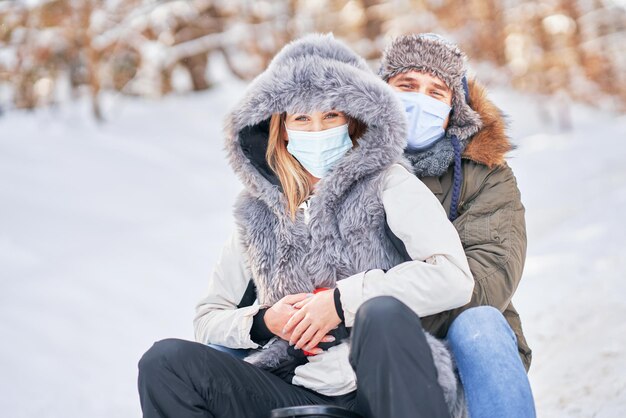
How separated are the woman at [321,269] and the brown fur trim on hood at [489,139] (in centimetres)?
45

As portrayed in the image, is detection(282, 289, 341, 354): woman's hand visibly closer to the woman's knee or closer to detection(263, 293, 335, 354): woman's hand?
detection(263, 293, 335, 354): woman's hand

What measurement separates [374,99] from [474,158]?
57cm

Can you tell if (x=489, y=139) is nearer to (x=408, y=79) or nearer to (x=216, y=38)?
(x=408, y=79)

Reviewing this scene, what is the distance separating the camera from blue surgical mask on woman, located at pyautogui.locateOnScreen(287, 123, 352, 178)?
2752 millimetres

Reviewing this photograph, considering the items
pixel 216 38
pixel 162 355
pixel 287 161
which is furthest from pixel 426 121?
pixel 216 38

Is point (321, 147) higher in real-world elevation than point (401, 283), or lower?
higher

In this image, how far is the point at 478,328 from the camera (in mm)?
2324

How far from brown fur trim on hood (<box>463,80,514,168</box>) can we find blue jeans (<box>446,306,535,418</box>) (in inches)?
29.9

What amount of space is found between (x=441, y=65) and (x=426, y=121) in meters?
0.27

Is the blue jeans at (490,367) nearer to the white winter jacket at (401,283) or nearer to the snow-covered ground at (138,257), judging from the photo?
the white winter jacket at (401,283)

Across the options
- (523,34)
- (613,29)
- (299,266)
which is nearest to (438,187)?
(299,266)

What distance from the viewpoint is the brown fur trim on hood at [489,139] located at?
9.66 feet

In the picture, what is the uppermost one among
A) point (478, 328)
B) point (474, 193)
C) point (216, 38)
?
point (216, 38)

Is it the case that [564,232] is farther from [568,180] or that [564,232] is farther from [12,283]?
[12,283]
